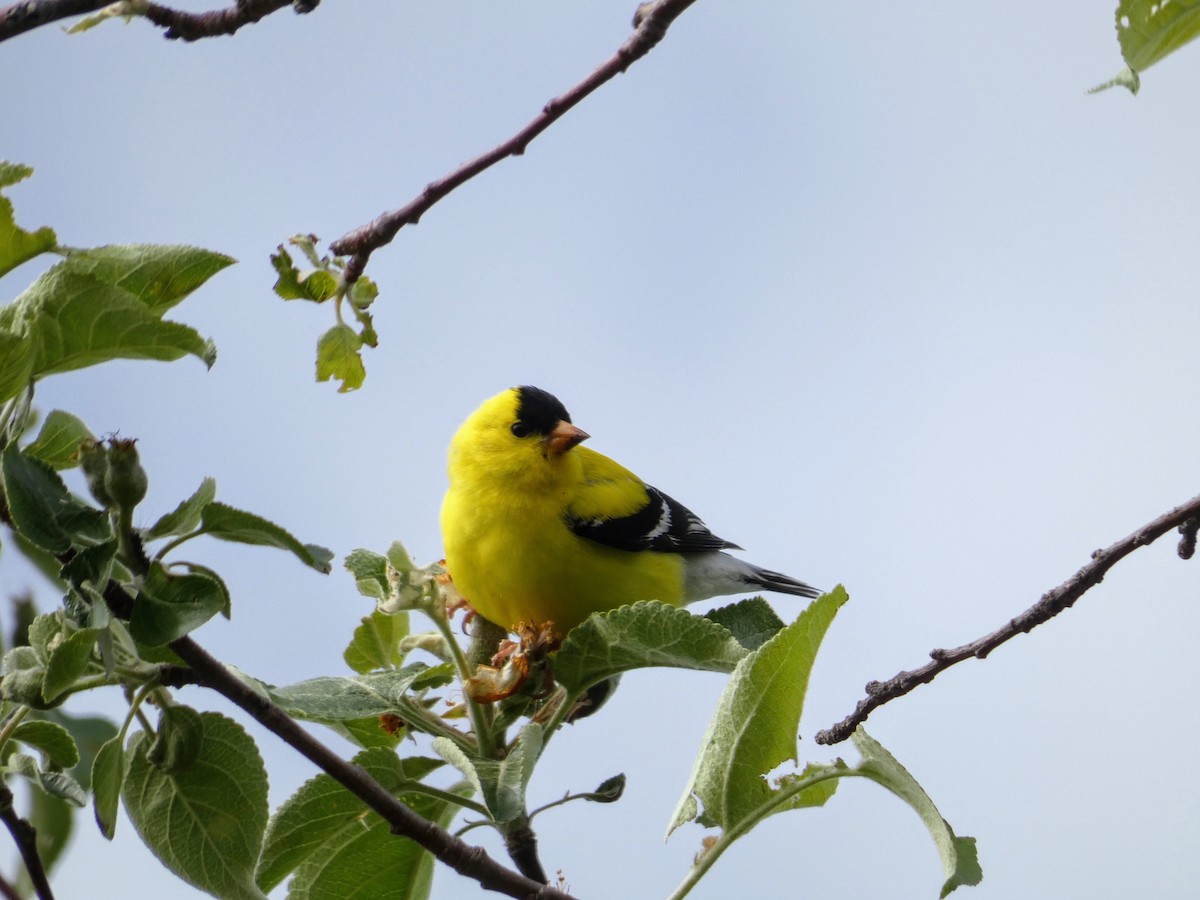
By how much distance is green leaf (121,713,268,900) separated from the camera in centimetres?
157

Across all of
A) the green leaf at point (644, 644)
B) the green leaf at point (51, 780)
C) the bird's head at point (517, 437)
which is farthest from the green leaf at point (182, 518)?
the bird's head at point (517, 437)

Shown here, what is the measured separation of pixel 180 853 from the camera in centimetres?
161

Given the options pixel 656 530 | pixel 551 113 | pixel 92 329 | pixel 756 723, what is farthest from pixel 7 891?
pixel 656 530

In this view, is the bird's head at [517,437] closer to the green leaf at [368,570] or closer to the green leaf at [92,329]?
the green leaf at [368,570]

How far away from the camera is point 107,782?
1.55 m

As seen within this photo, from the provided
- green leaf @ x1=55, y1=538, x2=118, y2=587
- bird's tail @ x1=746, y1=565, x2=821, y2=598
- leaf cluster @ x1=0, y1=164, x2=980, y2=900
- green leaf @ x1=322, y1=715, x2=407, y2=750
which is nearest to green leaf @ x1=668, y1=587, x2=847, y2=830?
leaf cluster @ x1=0, y1=164, x2=980, y2=900

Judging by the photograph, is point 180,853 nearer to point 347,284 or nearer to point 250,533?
point 250,533

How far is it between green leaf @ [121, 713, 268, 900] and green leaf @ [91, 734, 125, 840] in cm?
5

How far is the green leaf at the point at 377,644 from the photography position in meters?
2.16

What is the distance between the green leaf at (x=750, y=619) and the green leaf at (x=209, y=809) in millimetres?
763

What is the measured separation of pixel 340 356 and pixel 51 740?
78 cm

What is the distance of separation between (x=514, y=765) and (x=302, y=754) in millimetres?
295

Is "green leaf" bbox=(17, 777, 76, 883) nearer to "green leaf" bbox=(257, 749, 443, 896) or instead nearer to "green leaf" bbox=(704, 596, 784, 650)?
"green leaf" bbox=(257, 749, 443, 896)

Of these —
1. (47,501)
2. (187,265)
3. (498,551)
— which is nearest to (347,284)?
(187,265)
